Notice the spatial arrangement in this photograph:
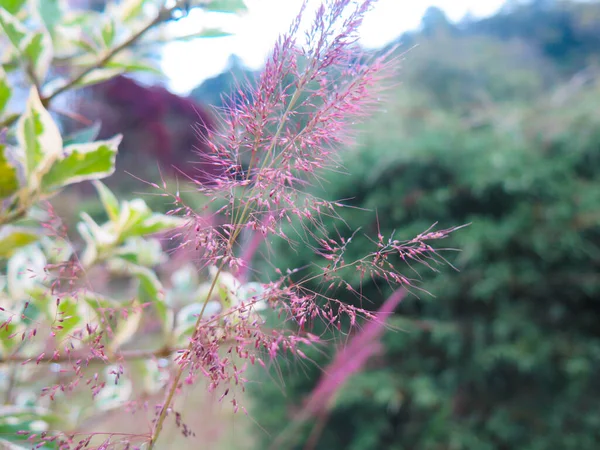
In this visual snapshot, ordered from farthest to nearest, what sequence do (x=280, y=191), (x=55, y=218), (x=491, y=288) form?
1. (x=491, y=288)
2. (x=55, y=218)
3. (x=280, y=191)

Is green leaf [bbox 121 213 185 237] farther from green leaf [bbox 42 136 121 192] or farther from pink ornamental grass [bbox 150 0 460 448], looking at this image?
pink ornamental grass [bbox 150 0 460 448]

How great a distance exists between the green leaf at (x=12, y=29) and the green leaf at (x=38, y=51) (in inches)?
0.4

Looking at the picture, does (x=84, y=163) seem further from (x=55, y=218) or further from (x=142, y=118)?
(x=142, y=118)

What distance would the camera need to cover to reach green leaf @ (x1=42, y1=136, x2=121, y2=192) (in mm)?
718

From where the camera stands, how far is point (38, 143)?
2.38ft

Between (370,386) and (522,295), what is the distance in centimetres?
88

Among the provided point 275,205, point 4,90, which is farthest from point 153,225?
point 275,205

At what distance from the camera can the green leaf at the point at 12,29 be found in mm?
698

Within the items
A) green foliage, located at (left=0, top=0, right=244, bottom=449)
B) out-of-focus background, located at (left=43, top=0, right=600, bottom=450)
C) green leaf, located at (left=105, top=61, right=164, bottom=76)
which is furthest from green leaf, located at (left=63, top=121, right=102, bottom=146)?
out-of-focus background, located at (left=43, top=0, right=600, bottom=450)

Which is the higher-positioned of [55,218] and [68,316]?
[55,218]

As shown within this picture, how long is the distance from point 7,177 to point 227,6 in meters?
0.45

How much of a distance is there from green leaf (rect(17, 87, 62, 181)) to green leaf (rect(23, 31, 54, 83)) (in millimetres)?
118

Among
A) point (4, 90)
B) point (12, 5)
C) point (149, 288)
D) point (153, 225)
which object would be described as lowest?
point (149, 288)

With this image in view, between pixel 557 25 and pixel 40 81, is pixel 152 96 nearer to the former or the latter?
pixel 40 81
